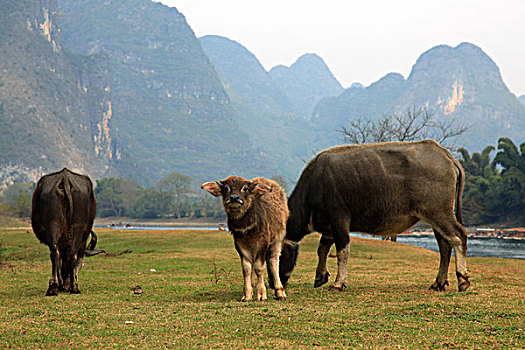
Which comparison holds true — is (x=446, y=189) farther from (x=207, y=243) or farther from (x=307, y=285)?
(x=207, y=243)

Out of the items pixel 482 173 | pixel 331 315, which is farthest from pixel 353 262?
pixel 482 173

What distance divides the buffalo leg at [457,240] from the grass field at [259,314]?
0.37 metres

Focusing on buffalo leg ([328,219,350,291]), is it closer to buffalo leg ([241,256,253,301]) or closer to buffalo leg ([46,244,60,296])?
buffalo leg ([241,256,253,301])

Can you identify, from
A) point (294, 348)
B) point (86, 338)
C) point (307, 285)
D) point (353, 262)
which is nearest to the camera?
point (294, 348)

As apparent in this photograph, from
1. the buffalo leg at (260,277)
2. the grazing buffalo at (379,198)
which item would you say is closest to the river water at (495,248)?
the grazing buffalo at (379,198)

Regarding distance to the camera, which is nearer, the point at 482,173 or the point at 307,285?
the point at 307,285

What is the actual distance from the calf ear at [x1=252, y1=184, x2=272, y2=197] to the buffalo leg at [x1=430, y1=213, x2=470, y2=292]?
3.55m

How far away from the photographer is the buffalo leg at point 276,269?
32.6 feet

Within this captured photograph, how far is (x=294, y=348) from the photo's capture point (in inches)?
250

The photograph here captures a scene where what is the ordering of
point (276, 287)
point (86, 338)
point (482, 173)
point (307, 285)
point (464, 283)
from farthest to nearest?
point (482, 173) → point (307, 285) → point (464, 283) → point (276, 287) → point (86, 338)

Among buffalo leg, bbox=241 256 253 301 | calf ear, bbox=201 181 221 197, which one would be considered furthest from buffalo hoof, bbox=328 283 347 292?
calf ear, bbox=201 181 221 197

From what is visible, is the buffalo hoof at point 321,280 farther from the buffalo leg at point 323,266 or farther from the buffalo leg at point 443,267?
the buffalo leg at point 443,267

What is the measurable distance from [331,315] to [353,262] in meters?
11.3

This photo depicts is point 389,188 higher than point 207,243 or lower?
higher
